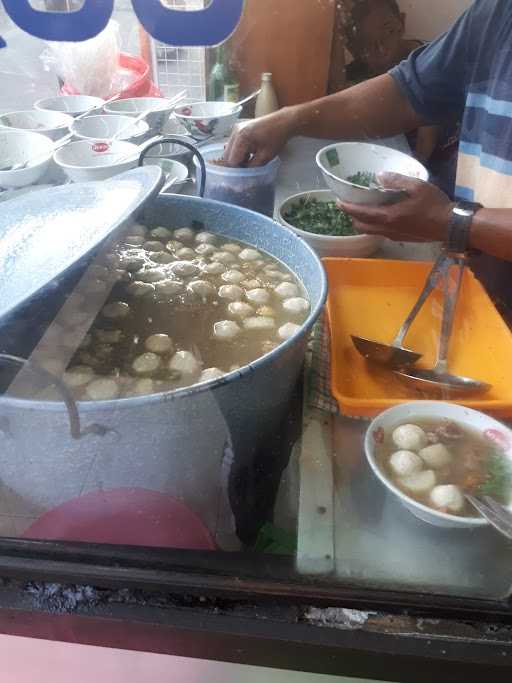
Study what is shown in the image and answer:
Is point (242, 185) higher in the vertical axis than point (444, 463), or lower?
higher

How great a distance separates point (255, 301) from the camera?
3.32 feet

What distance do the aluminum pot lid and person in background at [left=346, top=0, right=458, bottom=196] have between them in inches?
15.4

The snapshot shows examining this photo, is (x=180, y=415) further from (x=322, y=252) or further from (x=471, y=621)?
(x=322, y=252)

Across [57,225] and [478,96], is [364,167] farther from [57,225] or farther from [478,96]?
[57,225]

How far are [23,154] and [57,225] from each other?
35 centimetres

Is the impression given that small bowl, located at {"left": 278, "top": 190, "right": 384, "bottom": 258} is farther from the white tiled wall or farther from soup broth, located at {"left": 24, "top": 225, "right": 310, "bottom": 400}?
the white tiled wall

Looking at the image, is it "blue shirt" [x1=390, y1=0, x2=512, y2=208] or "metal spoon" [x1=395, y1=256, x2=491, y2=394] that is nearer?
"metal spoon" [x1=395, y1=256, x2=491, y2=394]

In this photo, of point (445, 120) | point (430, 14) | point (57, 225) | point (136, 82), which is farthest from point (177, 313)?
point (445, 120)

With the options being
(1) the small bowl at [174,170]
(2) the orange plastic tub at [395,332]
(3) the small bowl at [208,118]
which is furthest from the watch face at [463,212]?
(1) the small bowl at [174,170]

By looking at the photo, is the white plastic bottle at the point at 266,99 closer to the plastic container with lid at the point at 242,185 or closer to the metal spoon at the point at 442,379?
the plastic container with lid at the point at 242,185

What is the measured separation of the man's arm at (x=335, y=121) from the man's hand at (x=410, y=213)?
0.58 ft

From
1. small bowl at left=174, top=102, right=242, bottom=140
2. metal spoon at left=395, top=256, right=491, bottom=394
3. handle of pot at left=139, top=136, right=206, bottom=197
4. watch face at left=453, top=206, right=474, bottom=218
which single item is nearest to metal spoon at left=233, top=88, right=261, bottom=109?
small bowl at left=174, top=102, right=242, bottom=140

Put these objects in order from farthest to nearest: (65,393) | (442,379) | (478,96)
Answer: (478,96)
(442,379)
(65,393)

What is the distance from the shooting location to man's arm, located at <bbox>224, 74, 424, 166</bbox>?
3.30 feet
